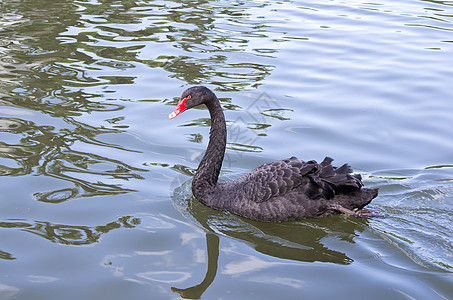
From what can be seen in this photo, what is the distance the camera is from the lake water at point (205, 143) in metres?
4.69

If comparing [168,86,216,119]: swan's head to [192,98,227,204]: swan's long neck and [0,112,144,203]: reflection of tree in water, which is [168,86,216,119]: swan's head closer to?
[192,98,227,204]: swan's long neck

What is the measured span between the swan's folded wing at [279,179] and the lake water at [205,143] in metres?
0.26

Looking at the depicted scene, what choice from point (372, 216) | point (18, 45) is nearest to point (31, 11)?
point (18, 45)

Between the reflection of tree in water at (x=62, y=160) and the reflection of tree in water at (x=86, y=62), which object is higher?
the reflection of tree in water at (x=86, y=62)

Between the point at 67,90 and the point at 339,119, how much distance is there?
3418mm

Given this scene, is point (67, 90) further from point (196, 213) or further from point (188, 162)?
point (196, 213)

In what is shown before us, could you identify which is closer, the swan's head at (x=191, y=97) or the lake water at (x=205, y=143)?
the lake water at (x=205, y=143)

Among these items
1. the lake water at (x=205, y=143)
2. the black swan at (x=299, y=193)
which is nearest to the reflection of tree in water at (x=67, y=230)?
the lake water at (x=205, y=143)

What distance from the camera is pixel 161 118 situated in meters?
7.66

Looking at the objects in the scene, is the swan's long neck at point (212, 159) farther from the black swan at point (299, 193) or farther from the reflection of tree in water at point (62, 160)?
the reflection of tree in water at point (62, 160)

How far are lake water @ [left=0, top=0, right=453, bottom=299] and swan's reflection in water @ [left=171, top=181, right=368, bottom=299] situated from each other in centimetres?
2

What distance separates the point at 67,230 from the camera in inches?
204

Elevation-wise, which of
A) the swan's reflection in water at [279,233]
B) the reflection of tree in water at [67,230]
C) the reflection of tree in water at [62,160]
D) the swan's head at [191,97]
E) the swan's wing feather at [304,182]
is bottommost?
the swan's reflection in water at [279,233]

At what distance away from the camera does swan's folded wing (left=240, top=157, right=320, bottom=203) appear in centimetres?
553
